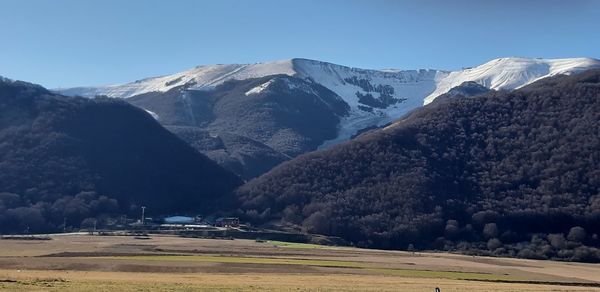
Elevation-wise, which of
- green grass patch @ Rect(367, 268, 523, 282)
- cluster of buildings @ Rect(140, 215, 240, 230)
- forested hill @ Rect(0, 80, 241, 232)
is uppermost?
forested hill @ Rect(0, 80, 241, 232)

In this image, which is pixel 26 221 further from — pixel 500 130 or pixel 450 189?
pixel 500 130

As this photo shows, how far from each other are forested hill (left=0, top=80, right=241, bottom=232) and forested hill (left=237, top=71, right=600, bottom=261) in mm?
16514

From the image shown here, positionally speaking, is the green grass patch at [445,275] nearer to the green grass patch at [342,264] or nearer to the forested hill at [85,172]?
the green grass patch at [342,264]

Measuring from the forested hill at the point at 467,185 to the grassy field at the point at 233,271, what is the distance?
104ft

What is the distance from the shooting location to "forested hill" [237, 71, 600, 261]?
140750 millimetres

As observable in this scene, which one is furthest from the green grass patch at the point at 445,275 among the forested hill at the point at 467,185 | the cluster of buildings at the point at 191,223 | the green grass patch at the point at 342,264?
the cluster of buildings at the point at 191,223

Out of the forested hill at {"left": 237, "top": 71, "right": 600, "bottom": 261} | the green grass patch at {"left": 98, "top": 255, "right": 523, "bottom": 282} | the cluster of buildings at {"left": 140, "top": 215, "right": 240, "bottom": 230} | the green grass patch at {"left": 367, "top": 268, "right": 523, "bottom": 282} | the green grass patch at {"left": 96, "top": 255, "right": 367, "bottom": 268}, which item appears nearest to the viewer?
the green grass patch at {"left": 367, "top": 268, "right": 523, "bottom": 282}

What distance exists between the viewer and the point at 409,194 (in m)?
156

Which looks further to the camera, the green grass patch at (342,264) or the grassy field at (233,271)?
the green grass patch at (342,264)

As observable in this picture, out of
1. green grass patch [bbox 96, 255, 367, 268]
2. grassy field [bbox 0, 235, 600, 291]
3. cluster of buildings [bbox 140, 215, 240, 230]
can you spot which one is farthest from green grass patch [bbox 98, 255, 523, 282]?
cluster of buildings [bbox 140, 215, 240, 230]

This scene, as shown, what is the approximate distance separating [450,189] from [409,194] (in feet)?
34.0

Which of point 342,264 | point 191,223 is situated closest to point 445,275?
point 342,264

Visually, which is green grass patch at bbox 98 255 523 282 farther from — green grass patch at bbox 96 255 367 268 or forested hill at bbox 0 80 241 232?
forested hill at bbox 0 80 241 232

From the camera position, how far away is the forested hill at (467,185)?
141 m
